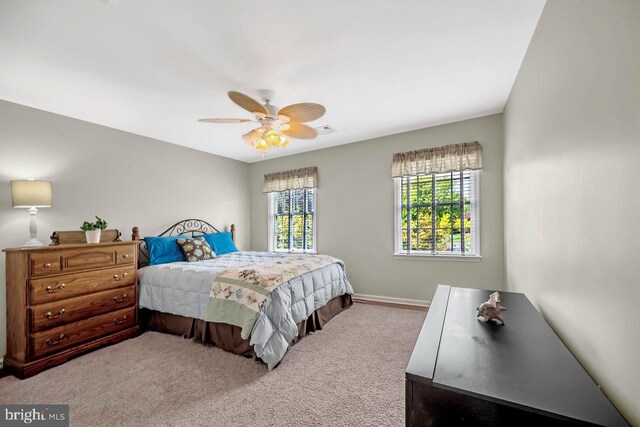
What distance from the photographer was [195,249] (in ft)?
12.5

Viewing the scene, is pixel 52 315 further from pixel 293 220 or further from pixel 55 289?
pixel 293 220

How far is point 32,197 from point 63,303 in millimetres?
1048

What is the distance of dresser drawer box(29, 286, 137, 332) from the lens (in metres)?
2.38

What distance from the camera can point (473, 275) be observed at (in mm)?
3527

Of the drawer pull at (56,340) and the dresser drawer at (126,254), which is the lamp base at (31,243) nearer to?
the dresser drawer at (126,254)

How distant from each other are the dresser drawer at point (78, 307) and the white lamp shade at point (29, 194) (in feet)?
3.15

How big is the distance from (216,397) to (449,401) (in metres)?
1.71

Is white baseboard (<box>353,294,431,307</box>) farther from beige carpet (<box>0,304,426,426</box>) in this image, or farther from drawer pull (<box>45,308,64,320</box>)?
drawer pull (<box>45,308,64,320</box>)

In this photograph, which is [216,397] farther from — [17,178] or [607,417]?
[17,178]

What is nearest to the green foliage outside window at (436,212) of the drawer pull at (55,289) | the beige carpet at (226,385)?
the beige carpet at (226,385)

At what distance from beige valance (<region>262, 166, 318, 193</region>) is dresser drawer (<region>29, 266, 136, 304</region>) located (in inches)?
106

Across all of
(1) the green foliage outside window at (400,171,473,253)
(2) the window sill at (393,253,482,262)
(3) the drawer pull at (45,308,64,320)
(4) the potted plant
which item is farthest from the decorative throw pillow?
(1) the green foliage outside window at (400,171,473,253)

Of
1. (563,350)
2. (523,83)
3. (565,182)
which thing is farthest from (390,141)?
(563,350)

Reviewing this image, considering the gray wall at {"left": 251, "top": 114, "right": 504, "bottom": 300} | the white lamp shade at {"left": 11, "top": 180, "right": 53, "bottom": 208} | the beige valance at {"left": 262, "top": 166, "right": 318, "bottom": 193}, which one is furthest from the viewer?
the beige valance at {"left": 262, "top": 166, "right": 318, "bottom": 193}
